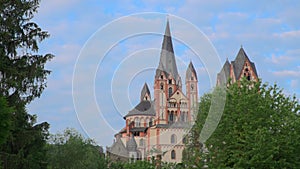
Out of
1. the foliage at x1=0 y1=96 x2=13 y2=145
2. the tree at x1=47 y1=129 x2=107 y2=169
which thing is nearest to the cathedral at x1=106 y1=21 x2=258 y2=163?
the tree at x1=47 y1=129 x2=107 y2=169

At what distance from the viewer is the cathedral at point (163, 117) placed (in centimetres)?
8075

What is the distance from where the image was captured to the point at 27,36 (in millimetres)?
21250

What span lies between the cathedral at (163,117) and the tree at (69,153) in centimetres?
3206

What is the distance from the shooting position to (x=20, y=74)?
19891 mm

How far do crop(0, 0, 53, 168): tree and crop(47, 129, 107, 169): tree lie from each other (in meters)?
19.2

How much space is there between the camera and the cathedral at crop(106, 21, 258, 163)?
80.8 m

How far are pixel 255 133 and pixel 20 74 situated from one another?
1389 cm

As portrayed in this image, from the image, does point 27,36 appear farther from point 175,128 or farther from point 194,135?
point 175,128

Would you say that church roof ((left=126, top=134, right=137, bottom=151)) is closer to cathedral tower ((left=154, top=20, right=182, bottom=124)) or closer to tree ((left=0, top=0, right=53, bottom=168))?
cathedral tower ((left=154, top=20, right=182, bottom=124))

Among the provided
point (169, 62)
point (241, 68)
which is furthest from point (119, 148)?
point (241, 68)

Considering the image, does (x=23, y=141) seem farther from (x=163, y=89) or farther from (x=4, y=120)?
(x=163, y=89)

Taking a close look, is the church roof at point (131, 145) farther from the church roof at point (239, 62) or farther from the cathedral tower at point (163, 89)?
the church roof at point (239, 62)

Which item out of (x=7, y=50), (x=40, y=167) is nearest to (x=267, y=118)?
(x=40, y=167)

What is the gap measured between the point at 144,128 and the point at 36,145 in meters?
70.9
